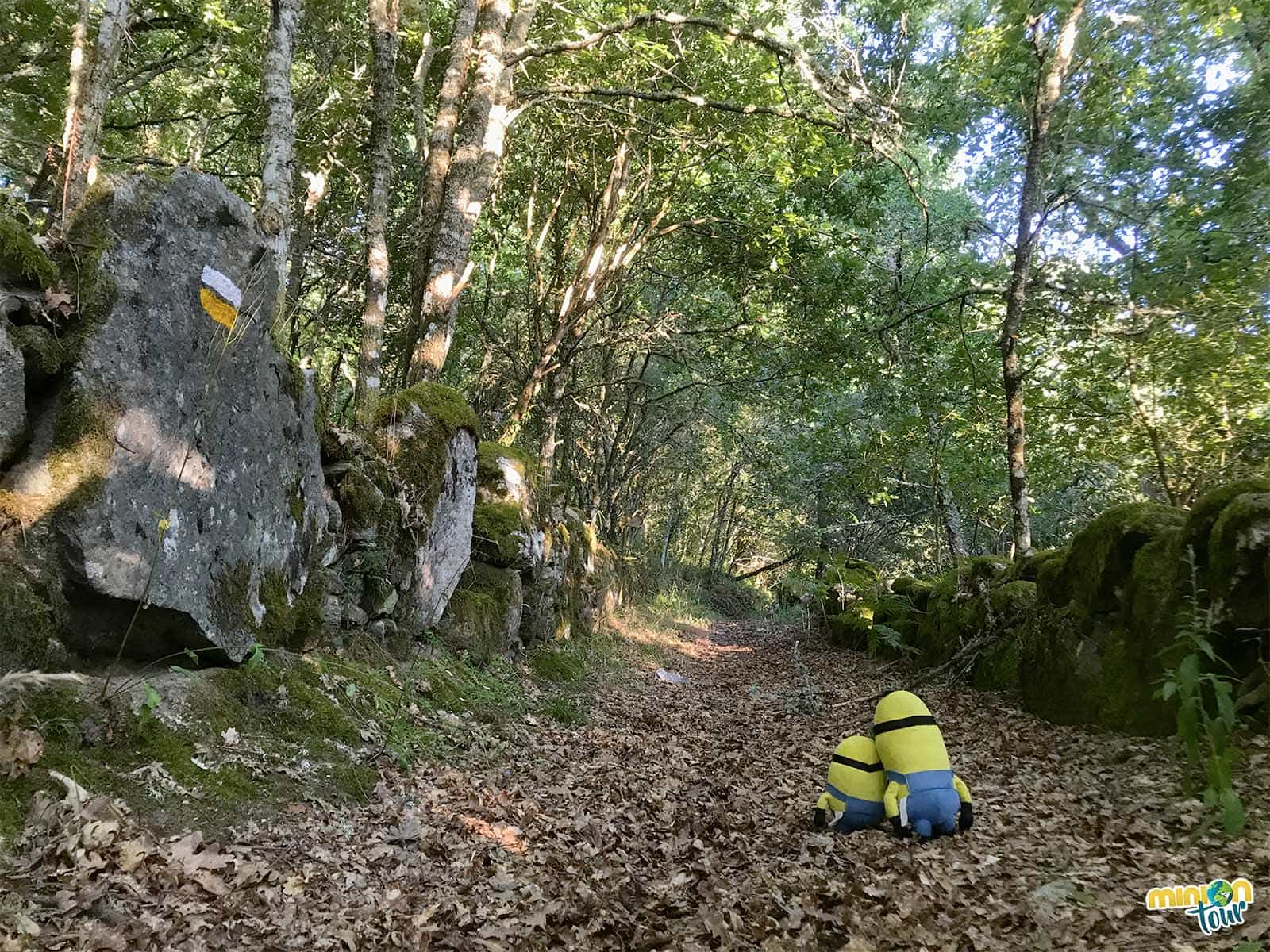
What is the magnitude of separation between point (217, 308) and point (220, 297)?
0.09 m

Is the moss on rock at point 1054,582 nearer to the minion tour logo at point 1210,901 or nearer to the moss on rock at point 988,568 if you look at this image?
the moss on rock at point 988,568

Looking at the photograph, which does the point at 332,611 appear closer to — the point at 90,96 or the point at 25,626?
the point at 25,626

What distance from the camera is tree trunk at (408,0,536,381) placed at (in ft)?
26.8

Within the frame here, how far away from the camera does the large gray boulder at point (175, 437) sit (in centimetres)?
381

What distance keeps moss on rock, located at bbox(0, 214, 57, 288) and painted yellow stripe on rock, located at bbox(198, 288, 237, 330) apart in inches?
31.4

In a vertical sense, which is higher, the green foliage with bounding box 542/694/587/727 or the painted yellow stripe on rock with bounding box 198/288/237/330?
the painted yellow stripe on rock with bounding box 198/288/237/330

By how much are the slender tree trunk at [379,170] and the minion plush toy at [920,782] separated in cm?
637

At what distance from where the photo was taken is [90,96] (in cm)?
592

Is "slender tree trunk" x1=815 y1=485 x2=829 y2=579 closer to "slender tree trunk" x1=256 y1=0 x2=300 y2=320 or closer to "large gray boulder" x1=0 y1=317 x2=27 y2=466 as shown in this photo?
"slender tree trunk" x1=256 y1=0 x2=300 y2=320

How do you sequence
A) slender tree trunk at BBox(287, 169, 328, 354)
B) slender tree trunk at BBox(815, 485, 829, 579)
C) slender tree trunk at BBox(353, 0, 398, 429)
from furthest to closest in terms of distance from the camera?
slender tree trunk at BBox(815, 485, 829, 579) → slender tree trunk at BBox(287, 169, 328, 354) → slender tree trunk at BBox(353, 0, 398, 429)

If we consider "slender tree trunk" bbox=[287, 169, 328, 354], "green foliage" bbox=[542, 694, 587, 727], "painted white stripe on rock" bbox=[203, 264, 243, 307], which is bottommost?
"green foliage" bbox=[542, 694, 587, 727]

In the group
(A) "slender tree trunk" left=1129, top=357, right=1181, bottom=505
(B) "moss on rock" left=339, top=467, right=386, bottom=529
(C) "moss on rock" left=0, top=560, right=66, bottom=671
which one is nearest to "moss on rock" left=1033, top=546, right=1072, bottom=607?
(A) "slender tree trunk" left=1129, top=357, right=1181, bottom=505

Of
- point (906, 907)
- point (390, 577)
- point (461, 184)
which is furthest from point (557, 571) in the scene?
point (906, 907)

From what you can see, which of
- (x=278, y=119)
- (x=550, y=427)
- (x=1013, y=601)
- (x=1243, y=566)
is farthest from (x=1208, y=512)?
(x=550, y=427)
